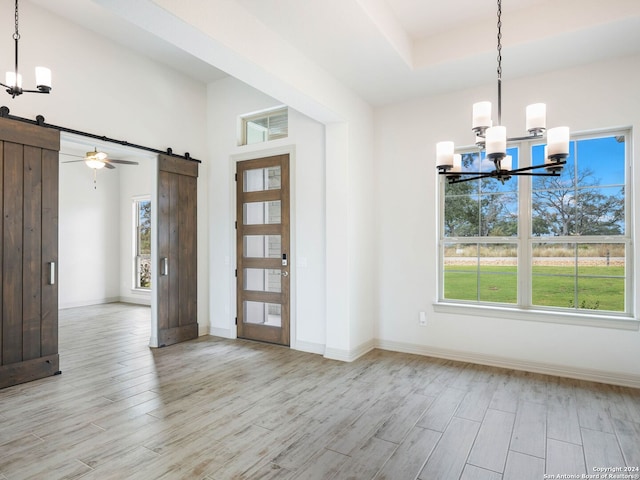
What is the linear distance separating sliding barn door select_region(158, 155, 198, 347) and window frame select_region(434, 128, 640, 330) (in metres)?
3.36

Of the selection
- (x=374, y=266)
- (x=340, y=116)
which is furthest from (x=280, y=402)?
(x=340, y=116)

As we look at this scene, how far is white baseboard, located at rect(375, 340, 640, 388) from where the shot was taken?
3.59 meters

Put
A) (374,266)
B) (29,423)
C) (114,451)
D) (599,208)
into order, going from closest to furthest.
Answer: (114,451) → (29,423) → (599,208) → (374,266)

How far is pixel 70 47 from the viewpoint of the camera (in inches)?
160

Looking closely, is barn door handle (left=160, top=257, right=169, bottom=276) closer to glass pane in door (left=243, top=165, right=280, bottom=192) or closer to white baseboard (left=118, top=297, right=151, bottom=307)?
glass pane in door (left=243, top=165, right=280, bottom=192)

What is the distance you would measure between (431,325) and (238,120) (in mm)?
3814

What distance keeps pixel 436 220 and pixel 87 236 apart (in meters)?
7.72

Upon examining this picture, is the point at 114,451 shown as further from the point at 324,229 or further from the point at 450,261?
the point at 450,261

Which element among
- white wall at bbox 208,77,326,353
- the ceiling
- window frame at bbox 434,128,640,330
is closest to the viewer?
the ceiling

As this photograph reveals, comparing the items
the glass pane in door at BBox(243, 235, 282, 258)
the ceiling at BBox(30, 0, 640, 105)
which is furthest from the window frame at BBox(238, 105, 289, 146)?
the glass pane in door at BBox(243, 235, 282, 258)

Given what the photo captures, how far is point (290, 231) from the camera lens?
193 inches

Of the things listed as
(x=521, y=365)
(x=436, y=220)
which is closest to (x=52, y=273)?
(x=436, y=220)

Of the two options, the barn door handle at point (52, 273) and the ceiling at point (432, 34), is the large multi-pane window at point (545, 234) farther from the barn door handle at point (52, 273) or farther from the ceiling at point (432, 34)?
the barn door handle at point (52, 273)

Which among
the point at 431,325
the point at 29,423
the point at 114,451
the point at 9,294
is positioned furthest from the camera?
the point at 431,325
